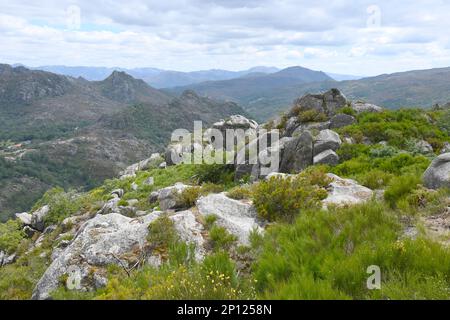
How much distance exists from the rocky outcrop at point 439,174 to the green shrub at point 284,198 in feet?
8.84

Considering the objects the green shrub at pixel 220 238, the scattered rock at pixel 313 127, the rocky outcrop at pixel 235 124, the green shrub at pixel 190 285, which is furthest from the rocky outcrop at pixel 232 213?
the rocky outcrop at pixel 235 124

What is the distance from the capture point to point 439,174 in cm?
1002

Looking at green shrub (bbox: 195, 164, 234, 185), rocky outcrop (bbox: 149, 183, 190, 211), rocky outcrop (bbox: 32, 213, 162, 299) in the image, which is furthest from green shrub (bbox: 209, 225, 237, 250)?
green shrub (bbox: 195, 164, 234, 185)

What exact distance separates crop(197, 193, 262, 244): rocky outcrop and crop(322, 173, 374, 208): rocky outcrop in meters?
1.96

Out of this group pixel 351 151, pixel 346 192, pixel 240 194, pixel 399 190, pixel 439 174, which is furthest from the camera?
pixel 351 151

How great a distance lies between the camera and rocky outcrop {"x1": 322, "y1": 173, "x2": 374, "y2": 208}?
392 inches

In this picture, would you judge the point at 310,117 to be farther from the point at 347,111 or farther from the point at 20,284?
the point at 20,284

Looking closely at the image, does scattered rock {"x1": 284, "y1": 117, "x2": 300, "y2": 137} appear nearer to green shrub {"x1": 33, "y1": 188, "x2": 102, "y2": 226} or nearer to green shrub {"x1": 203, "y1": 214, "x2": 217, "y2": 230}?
green shrub {"x1": 33, "y1": 188, "x2": 102, "y2": 226}

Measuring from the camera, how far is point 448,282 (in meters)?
5.20

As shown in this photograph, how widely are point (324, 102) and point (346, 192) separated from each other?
1631 centimetres

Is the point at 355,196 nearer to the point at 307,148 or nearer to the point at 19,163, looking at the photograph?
the point at 307,148

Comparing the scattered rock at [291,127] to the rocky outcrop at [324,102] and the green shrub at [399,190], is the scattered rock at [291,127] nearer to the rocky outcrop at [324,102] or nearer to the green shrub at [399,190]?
the rocky outcrop at [324,102]

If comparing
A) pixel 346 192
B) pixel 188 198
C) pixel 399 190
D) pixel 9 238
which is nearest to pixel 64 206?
pixel 9 238
